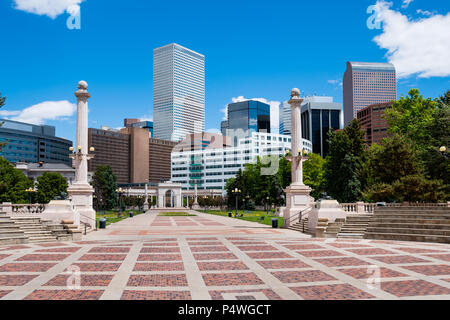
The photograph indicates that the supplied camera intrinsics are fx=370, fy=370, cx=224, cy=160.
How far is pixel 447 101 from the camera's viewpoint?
42.9 m

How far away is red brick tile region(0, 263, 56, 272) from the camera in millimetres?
12781

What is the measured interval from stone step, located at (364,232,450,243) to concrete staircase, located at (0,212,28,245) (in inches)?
816

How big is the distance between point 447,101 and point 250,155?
4232 inches

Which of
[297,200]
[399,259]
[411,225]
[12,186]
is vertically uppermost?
[12,186]

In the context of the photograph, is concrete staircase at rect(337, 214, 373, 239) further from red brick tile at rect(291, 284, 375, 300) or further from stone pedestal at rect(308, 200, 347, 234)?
red brick tile at rect(291, 284, 375, 300)

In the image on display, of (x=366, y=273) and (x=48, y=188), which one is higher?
(x=48, y=188)

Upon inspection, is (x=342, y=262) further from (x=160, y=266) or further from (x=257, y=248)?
(x=160, y=266)

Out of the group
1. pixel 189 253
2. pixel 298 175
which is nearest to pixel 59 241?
pixel 189 253

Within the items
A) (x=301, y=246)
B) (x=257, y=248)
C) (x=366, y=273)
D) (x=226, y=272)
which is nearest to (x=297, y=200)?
(x=301, y=246)

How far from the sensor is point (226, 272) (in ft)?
41.0

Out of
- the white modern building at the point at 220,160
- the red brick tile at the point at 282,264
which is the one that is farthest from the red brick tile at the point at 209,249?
the white modern building at the point at 220,160

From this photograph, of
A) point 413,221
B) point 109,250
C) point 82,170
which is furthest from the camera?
point 82,170

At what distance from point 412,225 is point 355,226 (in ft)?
11.9
